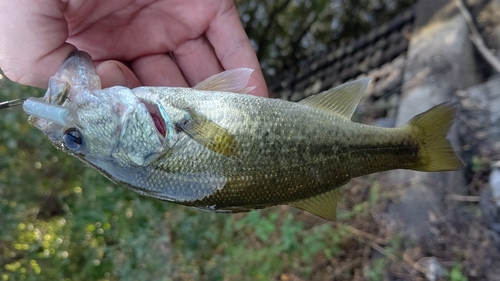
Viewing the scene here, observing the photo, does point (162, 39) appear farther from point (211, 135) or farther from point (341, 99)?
point (341, 99)

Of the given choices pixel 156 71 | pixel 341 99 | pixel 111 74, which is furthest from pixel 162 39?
pixel 341 99

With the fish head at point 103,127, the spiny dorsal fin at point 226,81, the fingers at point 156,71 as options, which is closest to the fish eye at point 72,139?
the fish head at point 103,127

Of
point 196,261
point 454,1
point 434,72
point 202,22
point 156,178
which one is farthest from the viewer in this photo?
point 454,1

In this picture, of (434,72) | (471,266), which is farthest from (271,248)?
(434,72)

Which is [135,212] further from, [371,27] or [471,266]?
[371,27]

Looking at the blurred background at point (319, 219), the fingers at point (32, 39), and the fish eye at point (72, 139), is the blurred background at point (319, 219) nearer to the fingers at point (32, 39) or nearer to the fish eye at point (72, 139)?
the fingers at point (32, 39)

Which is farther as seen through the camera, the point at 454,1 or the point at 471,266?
the point at 454,1

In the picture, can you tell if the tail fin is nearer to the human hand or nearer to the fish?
the fish

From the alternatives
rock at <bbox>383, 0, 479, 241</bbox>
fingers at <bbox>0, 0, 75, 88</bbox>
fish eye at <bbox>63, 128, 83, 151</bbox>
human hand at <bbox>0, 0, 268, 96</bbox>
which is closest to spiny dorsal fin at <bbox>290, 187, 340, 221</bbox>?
human hand at <bbox>0, 0, 268, 96</bbox>

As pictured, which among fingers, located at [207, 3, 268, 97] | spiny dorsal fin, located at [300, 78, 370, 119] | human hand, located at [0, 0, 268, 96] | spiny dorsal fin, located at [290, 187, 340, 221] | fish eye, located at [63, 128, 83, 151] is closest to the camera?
fish eye, located at [63, 128, 83, 151]
